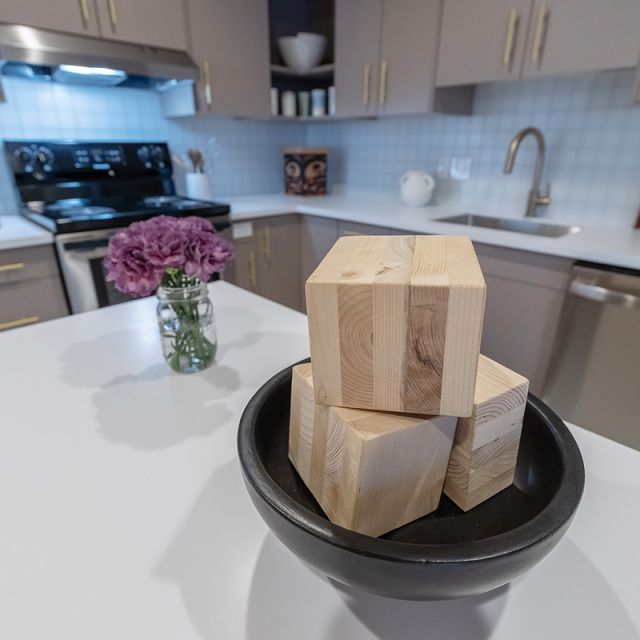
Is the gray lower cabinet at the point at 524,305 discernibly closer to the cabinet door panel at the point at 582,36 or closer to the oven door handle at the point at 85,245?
the cabinet door panel at the point at 582,36

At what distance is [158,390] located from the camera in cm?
69

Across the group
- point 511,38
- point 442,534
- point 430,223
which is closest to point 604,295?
point 430,223

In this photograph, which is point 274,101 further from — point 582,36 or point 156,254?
point 156,254

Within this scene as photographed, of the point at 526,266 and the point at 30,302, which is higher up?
the point at 526,266

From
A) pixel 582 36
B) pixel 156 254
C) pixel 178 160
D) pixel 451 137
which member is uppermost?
pixel 582 36

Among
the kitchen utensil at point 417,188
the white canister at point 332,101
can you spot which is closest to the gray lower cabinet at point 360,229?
the kitchen utensil at point 417,188

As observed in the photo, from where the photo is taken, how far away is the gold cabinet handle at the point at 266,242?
232 cm

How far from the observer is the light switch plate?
2191 mm

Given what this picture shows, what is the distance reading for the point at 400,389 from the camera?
373 mm

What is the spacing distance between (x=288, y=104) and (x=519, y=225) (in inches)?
59.1

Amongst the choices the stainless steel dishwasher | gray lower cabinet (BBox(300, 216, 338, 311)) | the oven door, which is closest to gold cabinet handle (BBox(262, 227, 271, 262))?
gray lower cabinet (BBox(300, 216, 338, 311))

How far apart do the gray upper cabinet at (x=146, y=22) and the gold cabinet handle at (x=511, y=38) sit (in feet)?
4.69

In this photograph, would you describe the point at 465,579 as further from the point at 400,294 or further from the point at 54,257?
the point at 54,257

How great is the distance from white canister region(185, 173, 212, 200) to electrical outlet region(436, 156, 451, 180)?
133cm
